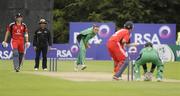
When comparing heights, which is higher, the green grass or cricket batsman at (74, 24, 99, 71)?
cricket batsman at (74, 24, 99, 71)

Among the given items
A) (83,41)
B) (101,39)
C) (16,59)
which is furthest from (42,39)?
(101,39)

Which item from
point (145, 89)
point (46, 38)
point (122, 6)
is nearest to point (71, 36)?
point (46, 38)

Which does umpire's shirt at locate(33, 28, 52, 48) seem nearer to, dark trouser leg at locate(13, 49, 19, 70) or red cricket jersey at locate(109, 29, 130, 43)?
dark trouser leg at locate(13, 49, 19, 70)

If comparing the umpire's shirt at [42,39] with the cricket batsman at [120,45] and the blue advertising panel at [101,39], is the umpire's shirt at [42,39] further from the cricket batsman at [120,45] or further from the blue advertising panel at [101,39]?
the blue advertising panel at [101,39]

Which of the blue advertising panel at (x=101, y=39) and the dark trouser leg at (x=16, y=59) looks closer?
the dark trouser leg at (x=16, y=59)

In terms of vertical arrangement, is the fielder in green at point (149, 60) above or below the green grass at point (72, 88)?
above

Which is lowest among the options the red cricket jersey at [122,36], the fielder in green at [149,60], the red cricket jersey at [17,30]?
the fielder in green at [149,60]

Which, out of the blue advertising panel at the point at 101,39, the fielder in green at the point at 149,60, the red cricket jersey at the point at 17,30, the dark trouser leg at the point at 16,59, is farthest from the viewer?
the blue advertising panel at the point at 101,39

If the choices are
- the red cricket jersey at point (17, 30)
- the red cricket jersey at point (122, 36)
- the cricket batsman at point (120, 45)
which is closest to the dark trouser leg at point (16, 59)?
the red cricket jersey at point (17, 30)

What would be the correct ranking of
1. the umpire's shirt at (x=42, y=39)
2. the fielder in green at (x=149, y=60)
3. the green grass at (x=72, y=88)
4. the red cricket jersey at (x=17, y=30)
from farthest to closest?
1. the umpire's shirt at (x=42, y=39)
2. the red cricket jersey at (x=17, y=30)
3. the fielder in green at (x=149, y=60)
4. the green grass at (x=72, y=88)

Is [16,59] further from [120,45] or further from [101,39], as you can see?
[101,39]

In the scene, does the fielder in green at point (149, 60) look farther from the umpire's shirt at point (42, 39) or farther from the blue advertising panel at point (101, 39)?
the blue advertising panel at point (101, 39)

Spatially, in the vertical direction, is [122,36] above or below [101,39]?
below

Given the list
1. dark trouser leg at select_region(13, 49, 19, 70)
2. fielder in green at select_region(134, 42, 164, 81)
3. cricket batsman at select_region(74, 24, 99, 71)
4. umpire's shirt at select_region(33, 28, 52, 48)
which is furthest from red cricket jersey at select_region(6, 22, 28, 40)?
fielder in green at select_region(134, 42, 164, 81)
